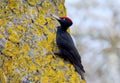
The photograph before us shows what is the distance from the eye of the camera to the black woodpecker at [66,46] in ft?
11.1

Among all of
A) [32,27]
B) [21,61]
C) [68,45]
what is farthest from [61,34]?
[21,61]

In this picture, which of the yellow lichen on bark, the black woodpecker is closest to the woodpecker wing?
the black woodpecker

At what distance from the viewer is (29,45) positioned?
306cm

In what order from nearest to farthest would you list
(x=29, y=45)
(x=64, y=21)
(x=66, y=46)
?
(x=29, y=45)
(x=64, y=21)
(x=66, y=46)

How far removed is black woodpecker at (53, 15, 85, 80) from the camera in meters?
3.40

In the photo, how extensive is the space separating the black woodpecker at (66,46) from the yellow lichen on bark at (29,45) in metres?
0.10

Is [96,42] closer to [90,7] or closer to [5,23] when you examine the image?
[90,7]

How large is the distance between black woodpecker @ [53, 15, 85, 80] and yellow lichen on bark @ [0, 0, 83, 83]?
0.10 metres

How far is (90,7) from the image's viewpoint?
14.3m

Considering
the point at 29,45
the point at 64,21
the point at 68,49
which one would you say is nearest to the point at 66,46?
the point at 68,49

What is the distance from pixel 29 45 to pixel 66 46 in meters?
0.84

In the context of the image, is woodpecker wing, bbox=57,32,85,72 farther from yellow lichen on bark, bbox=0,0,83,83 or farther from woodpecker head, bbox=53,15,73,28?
yellow lichen on bark, bbox=0,0,83,83

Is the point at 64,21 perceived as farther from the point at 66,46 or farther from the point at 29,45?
the point at 29,45

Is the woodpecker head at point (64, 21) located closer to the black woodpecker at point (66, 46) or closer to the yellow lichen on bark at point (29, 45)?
the black woodpecker at point (66, 46)
